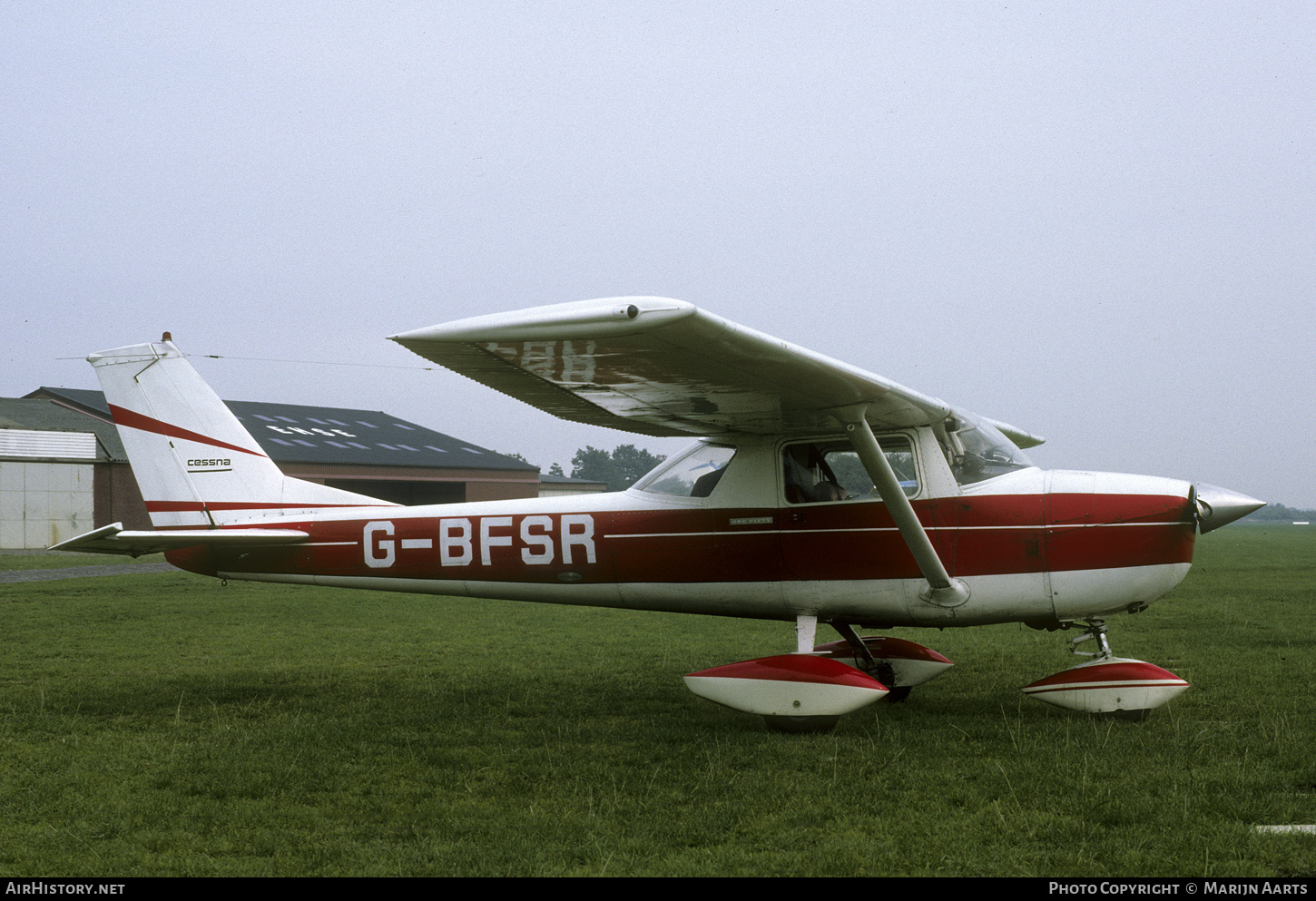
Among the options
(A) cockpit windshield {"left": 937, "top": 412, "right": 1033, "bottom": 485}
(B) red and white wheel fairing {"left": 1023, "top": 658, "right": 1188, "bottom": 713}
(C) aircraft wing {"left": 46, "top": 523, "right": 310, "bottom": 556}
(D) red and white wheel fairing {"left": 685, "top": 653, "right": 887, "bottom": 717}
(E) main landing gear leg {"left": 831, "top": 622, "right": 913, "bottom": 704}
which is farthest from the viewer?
(E) main landing gear leg {"left": 831, "top": 622, "right": 913, "bottom": 704}

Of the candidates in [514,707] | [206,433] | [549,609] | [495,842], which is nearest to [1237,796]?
[495,842]

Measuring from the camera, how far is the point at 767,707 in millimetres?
6641

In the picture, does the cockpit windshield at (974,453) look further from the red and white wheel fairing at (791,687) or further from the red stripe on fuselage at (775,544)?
the red and white wheel fairing at (791,687)

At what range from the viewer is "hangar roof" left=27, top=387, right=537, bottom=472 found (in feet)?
126

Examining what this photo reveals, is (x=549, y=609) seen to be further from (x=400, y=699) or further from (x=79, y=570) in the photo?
(x=79, y=570)

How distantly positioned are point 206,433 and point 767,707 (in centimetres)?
544

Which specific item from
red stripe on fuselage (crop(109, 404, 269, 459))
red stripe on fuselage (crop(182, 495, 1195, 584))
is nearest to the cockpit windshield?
red stripe on fuselage (crop(182, 495, 1195, 584))

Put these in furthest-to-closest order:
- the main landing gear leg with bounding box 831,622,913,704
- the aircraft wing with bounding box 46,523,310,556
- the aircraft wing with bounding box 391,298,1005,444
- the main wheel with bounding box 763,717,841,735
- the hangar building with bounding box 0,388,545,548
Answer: the hangar building with bounding box 0,388,545,548 < the main landing gear leg with bounding box 831,622,913,704 < the aircraft wing with bounding box 46,523,310,556 < the main wheel with bounding box 763,717,841,735 < the aircraft wing with bounding box 391,298,1005,444

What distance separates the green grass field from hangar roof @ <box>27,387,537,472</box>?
27806mm

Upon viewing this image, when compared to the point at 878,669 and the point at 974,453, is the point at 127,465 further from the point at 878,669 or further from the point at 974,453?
the point at 974,453

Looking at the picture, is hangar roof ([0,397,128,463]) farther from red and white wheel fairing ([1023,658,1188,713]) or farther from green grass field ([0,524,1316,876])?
red and white wheel fairing ([1023,658,1188,713])

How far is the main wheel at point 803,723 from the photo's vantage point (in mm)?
6613

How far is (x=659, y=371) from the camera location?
5844 millimetres

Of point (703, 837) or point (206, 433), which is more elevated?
point (206, 433)
